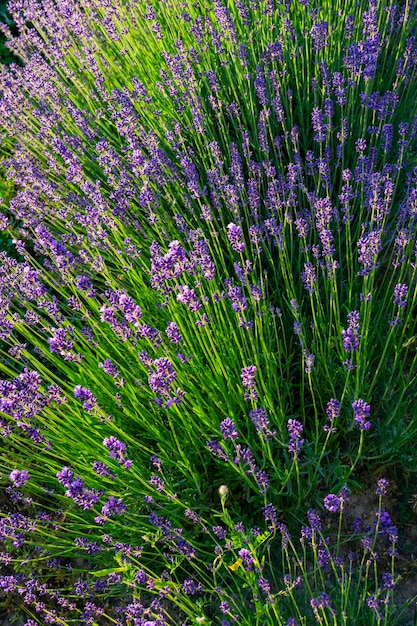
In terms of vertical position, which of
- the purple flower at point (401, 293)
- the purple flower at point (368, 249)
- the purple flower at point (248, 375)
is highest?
the purple flower at point (368, 249)

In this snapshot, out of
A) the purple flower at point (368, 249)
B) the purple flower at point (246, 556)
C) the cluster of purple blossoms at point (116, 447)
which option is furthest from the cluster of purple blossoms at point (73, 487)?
the purple flower at point (368, 249)

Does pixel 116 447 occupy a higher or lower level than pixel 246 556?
higher

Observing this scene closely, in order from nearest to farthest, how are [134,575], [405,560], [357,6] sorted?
1. [134,575]
2. [405,560]
3. [357,6]

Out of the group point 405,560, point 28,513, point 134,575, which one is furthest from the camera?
point 28,513

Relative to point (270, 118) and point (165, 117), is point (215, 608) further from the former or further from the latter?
point (165, 117)

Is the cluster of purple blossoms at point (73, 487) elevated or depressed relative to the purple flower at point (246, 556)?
elevated

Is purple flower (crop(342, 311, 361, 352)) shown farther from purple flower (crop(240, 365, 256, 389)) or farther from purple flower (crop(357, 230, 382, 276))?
purple flower (crop(240, 365, 256, 389))

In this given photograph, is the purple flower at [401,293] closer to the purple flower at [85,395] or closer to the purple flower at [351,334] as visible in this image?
the purple flower at [351,334]

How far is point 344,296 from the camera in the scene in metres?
2.89

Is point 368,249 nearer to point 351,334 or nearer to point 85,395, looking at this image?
point 351,334

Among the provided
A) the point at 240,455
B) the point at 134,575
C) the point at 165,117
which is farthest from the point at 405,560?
the point at 165,117

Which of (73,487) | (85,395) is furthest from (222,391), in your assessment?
(73,487)

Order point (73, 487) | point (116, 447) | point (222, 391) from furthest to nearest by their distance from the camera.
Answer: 1. point (222, 391)
2. point (116, 447)
3. point (73, 487)

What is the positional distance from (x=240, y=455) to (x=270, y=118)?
6.80 ft
